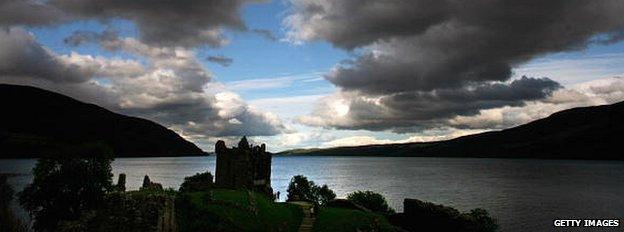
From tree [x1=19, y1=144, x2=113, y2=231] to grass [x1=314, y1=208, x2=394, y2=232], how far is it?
25884mm

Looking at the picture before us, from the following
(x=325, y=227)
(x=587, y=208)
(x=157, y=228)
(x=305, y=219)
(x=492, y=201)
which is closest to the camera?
(x=157, y=228)

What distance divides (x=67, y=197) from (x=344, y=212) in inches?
1267

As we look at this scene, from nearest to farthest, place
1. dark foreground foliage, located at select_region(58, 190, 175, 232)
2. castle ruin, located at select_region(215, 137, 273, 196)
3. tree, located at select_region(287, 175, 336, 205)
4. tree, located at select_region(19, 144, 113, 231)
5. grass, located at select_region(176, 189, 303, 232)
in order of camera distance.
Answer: dark foreground foliage, located at select_region(58, 190, 175, 232)
grass, located at select_region(176, 189, 303, 232)
tree, located at select_region(19, 144, 113, 231)
castle ruin, located at select_region(215, 137, 273, 196)
tree, located at select_region(287, 175, 336, 205)

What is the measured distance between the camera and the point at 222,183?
7100 cm

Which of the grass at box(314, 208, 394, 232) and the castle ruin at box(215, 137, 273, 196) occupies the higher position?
the castle ruin at box(215, 137, 273, 196)

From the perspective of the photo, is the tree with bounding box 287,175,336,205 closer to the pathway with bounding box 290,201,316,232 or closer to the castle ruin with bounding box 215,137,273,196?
the castle ruin with bounding box 215,137,273,196

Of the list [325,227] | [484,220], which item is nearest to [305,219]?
[325,227]

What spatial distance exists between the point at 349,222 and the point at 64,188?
33.7 m

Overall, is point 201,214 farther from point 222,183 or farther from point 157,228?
point 222,183

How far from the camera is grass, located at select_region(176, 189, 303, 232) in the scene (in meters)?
44.7

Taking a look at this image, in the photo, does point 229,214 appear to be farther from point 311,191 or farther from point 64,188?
point 311,191

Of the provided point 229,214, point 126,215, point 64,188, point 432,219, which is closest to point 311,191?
point 432,219

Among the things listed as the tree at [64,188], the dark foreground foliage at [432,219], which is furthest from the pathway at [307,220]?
the tree at [64,188]

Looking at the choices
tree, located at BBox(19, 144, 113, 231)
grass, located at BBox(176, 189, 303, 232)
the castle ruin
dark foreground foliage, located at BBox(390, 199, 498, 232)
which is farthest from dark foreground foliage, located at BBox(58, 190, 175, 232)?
the castle ruin
